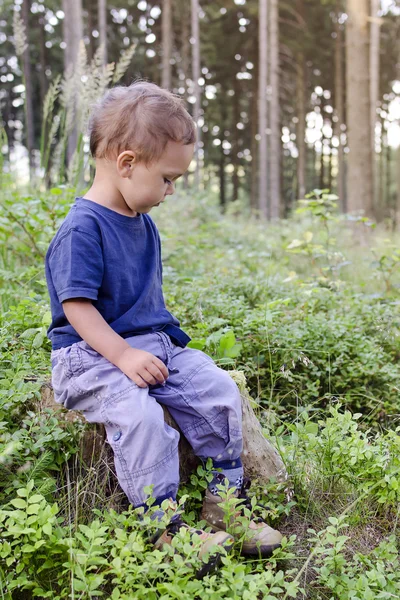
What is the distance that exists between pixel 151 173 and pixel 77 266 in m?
0.45

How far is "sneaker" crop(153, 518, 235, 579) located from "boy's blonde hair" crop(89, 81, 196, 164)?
132 centimetres

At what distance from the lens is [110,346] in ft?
6.48

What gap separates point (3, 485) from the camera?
6.47 feet

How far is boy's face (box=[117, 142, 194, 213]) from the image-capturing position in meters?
2.06

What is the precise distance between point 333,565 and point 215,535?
39 cm

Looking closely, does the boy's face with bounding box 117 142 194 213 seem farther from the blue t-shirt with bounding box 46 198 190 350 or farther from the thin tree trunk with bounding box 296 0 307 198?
the thin tree trunk with bounding box 296 0 307 198

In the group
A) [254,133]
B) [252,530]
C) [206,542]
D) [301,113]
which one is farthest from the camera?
[254,133]

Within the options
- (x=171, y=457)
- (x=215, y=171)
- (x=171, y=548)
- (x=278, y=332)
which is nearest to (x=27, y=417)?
(x=171, y=457)

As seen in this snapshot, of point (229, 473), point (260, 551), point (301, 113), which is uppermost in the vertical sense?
point (301, 113)

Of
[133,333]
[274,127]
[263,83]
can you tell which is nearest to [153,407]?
[133,333]

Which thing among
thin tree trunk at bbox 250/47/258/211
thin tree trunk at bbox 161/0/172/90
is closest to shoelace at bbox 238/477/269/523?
thin tree trunk at bbox 161/0/172/90

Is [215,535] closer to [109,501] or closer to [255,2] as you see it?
[109,501]

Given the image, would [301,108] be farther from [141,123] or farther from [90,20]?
[141,123]

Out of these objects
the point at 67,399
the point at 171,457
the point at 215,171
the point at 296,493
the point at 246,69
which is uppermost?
the point at 246,69
